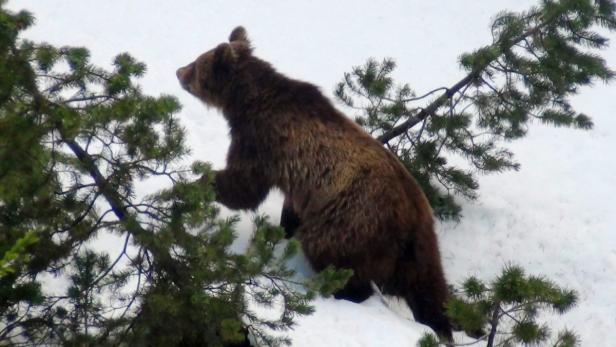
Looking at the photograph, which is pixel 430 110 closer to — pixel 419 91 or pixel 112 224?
pixel 419 91

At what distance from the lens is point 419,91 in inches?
610

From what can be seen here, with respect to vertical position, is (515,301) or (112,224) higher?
(112,224)

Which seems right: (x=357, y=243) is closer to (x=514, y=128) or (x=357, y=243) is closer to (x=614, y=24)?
(x=514, y=128)

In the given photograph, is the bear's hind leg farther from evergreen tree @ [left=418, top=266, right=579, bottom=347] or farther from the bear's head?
evergreen tree @ [left=418, top=266, right=579, bottom=347]

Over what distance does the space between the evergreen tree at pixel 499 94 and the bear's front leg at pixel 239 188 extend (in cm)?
215

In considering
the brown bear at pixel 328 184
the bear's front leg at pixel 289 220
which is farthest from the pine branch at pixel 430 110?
the bear's front leg at pixel 289 220

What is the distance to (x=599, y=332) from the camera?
377 inches

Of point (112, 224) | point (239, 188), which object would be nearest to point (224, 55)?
point (239, 188)

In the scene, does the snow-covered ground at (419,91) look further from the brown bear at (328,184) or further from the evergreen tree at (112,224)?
the evergreen tree at (112,224)

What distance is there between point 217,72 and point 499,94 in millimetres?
3365

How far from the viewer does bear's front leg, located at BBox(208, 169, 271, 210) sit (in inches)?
359

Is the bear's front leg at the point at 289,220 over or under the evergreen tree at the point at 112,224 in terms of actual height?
over

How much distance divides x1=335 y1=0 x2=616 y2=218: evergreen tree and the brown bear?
165 cm

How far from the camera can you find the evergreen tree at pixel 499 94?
9.84 metres
